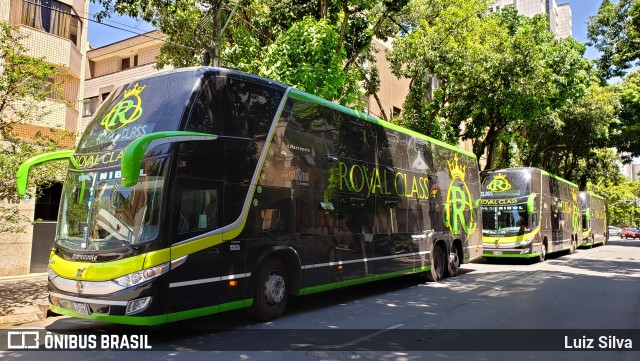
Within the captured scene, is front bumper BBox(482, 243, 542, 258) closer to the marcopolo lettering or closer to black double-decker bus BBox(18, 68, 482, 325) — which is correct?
black double-decker bus BBox(18, 68, 482, 325)

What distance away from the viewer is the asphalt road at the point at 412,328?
6.07 m

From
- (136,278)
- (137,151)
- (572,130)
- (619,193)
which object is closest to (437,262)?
(136,278)

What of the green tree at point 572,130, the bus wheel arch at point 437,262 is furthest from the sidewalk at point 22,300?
the green tree at point 572,130

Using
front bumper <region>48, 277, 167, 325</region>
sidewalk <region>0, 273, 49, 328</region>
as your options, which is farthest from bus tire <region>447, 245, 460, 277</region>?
sidewalk <region>0, 273, 49, 328</region>

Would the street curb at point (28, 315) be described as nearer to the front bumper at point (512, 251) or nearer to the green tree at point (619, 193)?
the front bumper at point (512, 251)

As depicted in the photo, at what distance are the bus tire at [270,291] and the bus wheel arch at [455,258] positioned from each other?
25.1 ft

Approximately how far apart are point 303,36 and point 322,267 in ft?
21.0

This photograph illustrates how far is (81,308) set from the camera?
253 inches

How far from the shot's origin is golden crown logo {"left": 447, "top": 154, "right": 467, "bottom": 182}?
1504 cm

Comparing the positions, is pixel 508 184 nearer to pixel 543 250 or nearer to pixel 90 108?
pixel 543 250

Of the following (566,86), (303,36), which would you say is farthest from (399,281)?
(566,86)

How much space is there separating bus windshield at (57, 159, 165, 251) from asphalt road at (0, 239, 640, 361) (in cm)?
149

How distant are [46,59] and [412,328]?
14.3m

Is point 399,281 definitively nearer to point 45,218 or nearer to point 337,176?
point 337,176
